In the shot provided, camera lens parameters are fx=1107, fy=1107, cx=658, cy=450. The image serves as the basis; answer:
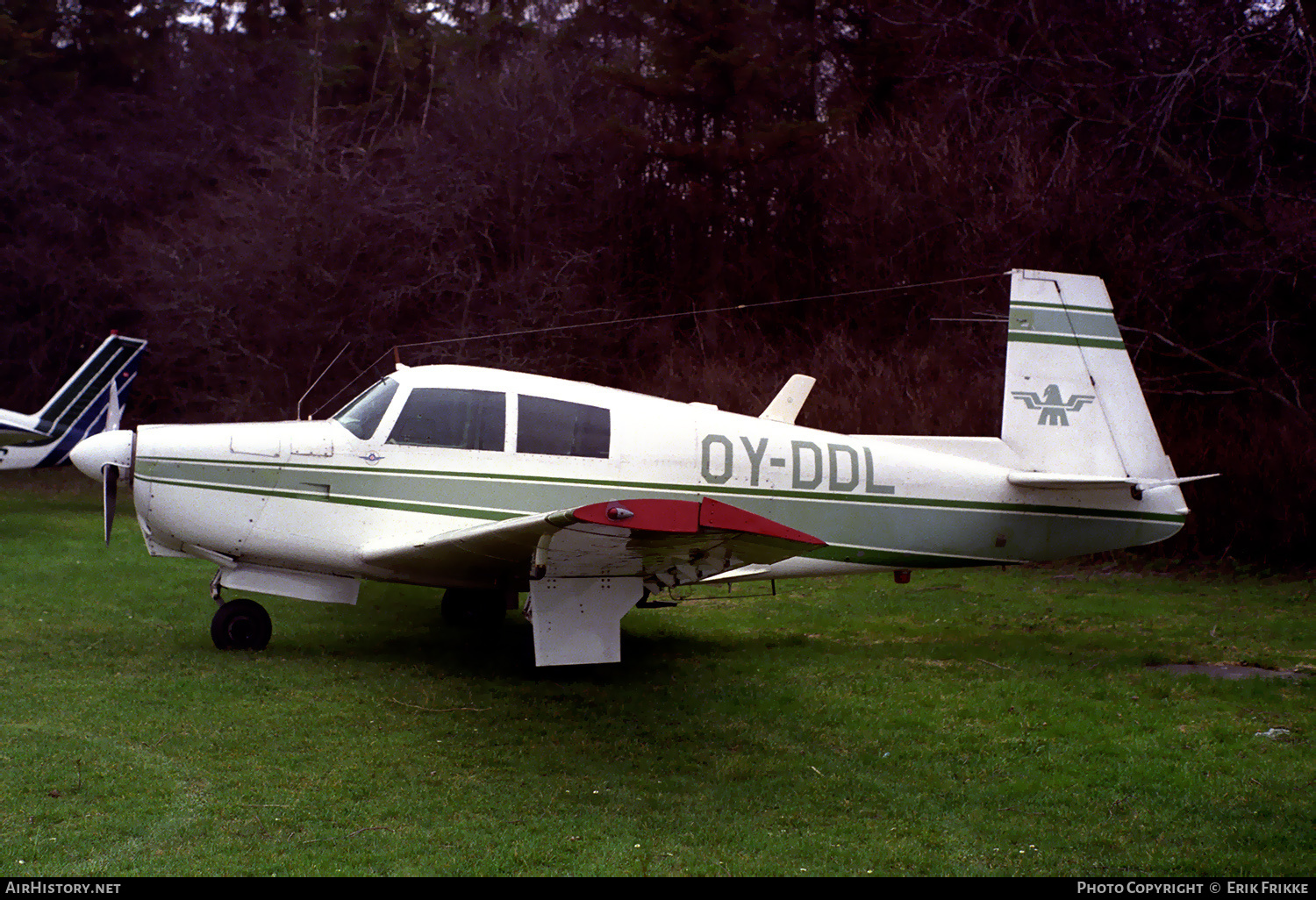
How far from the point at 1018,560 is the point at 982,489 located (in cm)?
65

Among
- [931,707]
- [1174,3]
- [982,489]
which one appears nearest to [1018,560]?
[982,489]

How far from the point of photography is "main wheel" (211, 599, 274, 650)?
842 cm

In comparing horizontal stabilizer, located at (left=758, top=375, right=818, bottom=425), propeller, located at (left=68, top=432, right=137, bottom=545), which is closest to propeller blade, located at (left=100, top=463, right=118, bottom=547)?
propeller, located at (left=68, top=432, right=137, bottom=545)

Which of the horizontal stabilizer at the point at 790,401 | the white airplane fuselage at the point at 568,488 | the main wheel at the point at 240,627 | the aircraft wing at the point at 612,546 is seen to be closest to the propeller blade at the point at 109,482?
the white airplane fuselage at the point at 568,488

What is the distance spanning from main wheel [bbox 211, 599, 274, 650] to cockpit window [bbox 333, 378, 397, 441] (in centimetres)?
160

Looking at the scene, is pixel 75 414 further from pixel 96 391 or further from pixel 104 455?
pixel 104 455

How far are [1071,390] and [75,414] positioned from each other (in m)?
15.9

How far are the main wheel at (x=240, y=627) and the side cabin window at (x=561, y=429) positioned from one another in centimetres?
251

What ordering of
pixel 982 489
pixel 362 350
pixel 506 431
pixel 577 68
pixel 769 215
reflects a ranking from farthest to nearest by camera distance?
pixel 577 68 → pixel 769 215 → pixel 362 350 → pixel 982 489 → pixel 506 431

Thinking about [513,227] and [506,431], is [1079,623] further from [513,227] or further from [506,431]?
[513,227]

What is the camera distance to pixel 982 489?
8.49m

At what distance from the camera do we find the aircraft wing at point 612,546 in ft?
16.6

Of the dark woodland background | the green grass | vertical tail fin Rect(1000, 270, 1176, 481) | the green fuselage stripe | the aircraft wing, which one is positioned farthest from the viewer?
the dark woodland background

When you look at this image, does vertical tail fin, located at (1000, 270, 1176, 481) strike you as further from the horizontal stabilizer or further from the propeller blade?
the propeller blade
